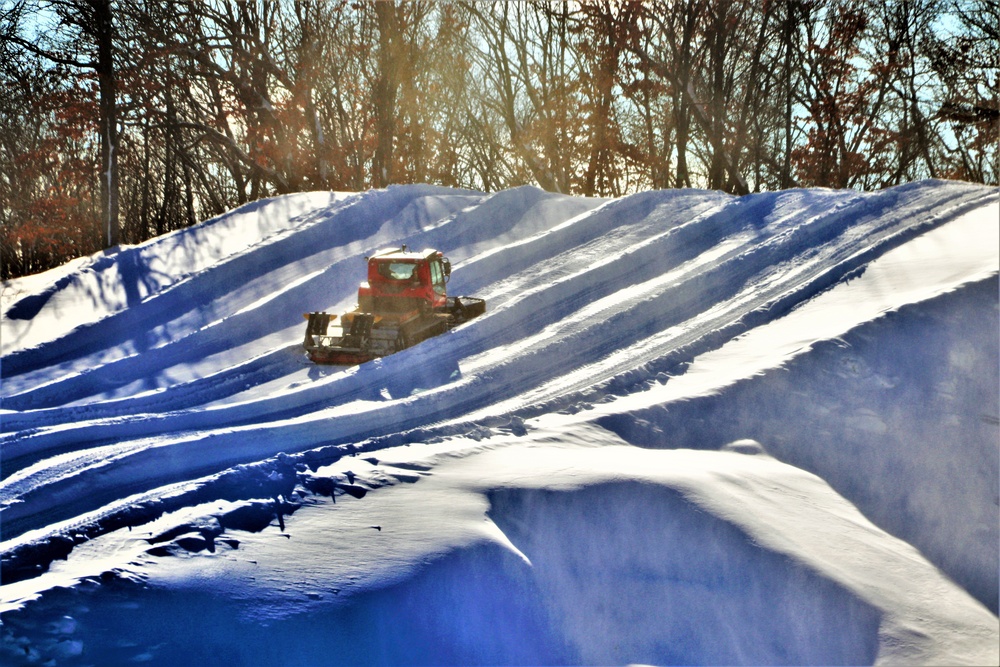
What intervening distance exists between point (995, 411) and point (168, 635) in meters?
5.94

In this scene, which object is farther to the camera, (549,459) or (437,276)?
(437,276)

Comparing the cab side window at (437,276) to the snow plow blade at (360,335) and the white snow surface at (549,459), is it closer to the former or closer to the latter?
the snow plow blade at (360,335)

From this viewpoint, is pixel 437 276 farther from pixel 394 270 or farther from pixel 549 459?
pixel 549 459

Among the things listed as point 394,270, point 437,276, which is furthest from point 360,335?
point 437,276

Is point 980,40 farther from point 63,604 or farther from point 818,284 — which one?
point 63,604

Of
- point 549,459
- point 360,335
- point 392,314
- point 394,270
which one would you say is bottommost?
point 549,459

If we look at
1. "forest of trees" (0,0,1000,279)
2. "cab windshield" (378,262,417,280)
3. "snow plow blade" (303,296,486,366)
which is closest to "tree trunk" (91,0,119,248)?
"forest of trees" (0,0,1000,279)

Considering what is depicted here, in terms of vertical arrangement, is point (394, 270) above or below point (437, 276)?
above

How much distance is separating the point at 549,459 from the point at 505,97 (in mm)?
18525

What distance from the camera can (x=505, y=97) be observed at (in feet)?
75.0

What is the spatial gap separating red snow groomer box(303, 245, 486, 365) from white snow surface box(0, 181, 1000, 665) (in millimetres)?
363

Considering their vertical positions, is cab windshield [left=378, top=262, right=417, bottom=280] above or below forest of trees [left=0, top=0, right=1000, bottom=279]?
below

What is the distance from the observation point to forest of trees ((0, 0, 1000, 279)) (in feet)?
60.3

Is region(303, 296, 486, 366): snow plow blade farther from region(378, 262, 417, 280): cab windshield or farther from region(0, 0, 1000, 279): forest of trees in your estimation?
region(0, 0, 1000, 279): forest of trees
